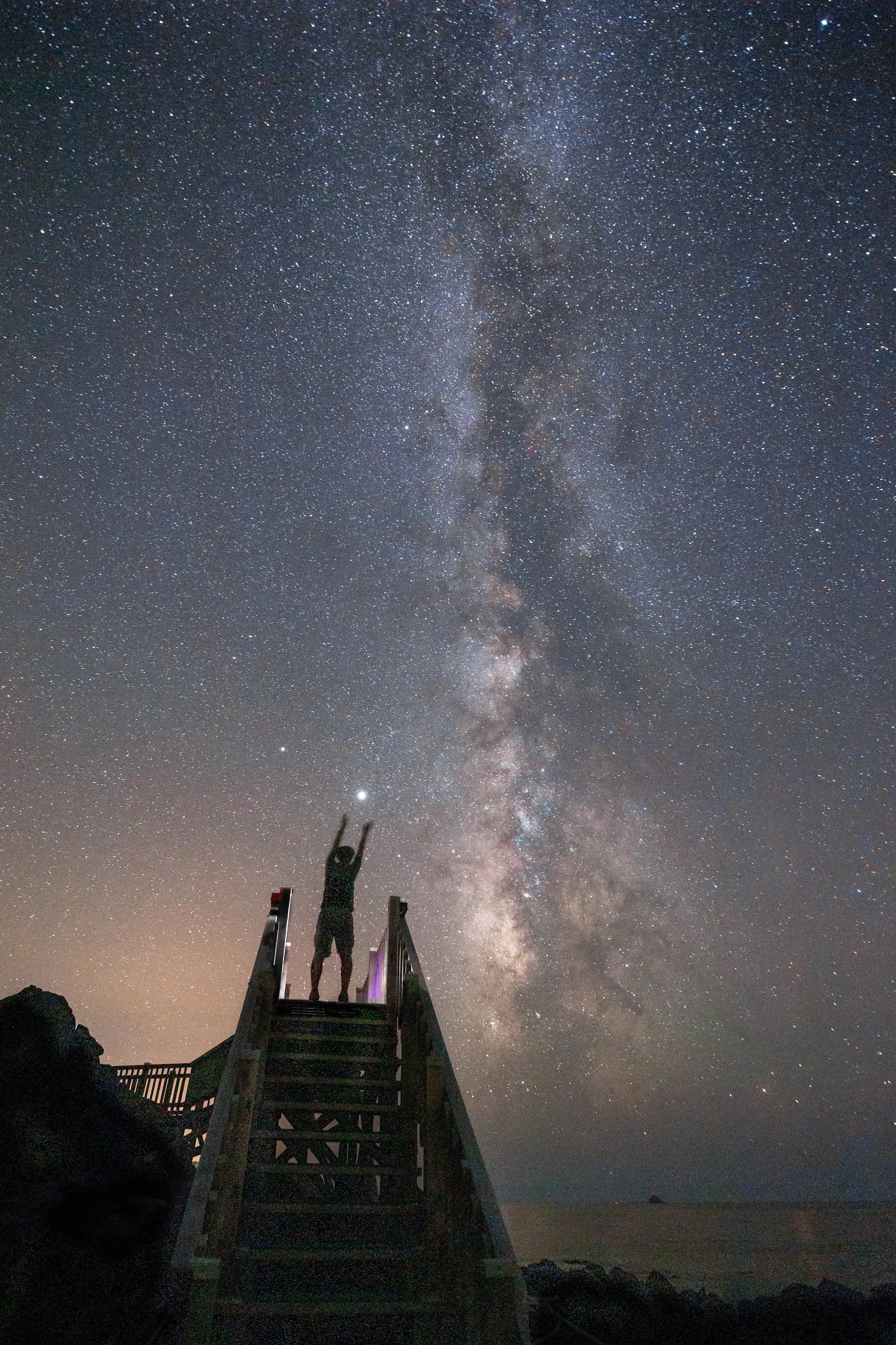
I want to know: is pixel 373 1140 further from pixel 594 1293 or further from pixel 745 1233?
pixel 745 1233

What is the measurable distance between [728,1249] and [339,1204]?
96.1 metres

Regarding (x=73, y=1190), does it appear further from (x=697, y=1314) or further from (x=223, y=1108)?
(x=697, y=1314)

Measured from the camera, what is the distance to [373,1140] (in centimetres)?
635

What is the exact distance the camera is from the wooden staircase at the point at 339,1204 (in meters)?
4.15

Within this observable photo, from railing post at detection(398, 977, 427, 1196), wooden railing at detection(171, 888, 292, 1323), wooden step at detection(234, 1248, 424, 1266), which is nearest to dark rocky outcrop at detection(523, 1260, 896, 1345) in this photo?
railing post at detection(398, 977, 427, 1196)

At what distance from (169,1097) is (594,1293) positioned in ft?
74.6

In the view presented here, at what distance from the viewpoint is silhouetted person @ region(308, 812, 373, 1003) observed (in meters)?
9.82

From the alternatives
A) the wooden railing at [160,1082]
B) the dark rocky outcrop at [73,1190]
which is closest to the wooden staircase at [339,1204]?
the dark rocky outcrop at [73,1190]

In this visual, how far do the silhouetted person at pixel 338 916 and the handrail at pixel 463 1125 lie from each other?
1.72 meters

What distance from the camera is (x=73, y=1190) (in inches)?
437

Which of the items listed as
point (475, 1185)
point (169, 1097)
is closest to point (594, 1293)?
point (169, 1097)

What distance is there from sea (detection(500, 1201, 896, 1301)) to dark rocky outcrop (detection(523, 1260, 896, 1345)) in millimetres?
10146

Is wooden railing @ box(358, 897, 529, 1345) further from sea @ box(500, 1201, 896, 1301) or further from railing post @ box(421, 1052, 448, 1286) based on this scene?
sea @ box(500, 1201, 896, 1301)

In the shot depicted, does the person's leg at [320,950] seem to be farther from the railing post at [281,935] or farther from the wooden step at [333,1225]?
the wooden step at [333,1225]
